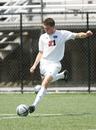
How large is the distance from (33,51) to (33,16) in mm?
1496

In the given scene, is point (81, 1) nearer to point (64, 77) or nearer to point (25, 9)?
point (25, 9)

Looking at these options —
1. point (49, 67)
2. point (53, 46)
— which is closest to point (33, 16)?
point (53, 46)

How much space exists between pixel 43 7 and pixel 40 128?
15546 millimetres

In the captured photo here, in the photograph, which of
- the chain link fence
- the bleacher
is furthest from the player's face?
the bleacher

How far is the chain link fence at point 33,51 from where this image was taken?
81.5 ft

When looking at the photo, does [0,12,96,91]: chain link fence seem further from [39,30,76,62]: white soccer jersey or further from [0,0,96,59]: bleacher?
[39,30,76,62]: white soccer jersey

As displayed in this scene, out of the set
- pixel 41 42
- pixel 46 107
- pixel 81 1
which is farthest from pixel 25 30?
pixel 41 42

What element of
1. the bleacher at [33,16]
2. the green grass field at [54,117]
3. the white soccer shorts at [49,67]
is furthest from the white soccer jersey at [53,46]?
the bleacher at [33,16]

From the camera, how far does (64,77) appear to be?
14.7m

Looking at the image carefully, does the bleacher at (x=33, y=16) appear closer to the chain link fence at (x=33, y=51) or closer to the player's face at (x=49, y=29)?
the chain link fence at (x=33, y=51)

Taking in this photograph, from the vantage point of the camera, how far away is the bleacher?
25109 millimetres

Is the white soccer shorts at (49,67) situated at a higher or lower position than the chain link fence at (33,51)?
higher

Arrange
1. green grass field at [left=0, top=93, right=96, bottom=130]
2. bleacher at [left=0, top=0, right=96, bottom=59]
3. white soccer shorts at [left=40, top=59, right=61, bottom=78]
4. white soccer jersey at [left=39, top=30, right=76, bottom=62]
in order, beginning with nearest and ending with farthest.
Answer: green grass field at [left=0, top=93, right=96, bottom=130] < white soccer shorts at [left=40, top=59, right=61, bottom=78] < white soccer jersey at [left=39, top=30, right=76, bottom=62] < bleacher at [left=0, top=0, right=96, bottom=59]

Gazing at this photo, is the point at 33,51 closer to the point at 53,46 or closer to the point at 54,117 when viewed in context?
the point at 53,46
